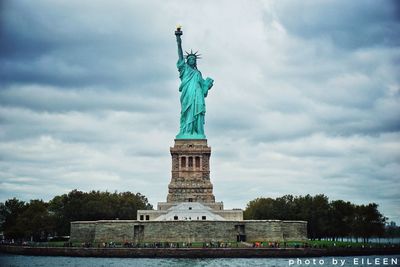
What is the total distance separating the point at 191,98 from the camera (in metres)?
82.1

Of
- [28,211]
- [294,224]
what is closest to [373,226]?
[294,224]

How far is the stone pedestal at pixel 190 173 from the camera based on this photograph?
78625mm

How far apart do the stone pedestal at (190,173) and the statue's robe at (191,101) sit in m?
1.89

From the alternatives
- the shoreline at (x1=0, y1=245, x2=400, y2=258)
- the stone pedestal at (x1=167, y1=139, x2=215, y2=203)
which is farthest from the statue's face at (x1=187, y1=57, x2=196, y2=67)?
the shoreline at (x1=0, y1=245, x2=400, y2=258)

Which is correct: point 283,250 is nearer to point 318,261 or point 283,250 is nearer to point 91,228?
point 318,261

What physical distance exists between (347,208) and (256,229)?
22.7 meters

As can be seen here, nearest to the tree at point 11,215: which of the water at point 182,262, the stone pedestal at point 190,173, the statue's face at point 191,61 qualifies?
the stone pedestal at point 190,173

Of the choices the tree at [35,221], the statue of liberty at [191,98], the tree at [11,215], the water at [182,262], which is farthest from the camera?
the tree at [11,215]

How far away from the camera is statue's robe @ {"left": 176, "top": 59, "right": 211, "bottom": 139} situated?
8175 centimetres

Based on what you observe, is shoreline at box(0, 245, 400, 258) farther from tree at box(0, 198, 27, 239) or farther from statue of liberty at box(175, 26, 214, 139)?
tree at box(0, 198, 27, 239)

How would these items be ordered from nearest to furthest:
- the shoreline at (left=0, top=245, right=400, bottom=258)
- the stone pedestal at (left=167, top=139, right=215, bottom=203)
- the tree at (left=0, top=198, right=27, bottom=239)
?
the shoreline at (left=0, top=245, right=400, bottom=258), the stone pedestal at (left=167, top=139, right=215, bottom=203), the tree at (left=0, top=198, right=27, bottom=239)

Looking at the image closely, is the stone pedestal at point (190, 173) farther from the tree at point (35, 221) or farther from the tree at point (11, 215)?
the tree at point (11, 215)

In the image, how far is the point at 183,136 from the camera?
8100cm

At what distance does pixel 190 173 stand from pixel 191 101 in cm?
831
